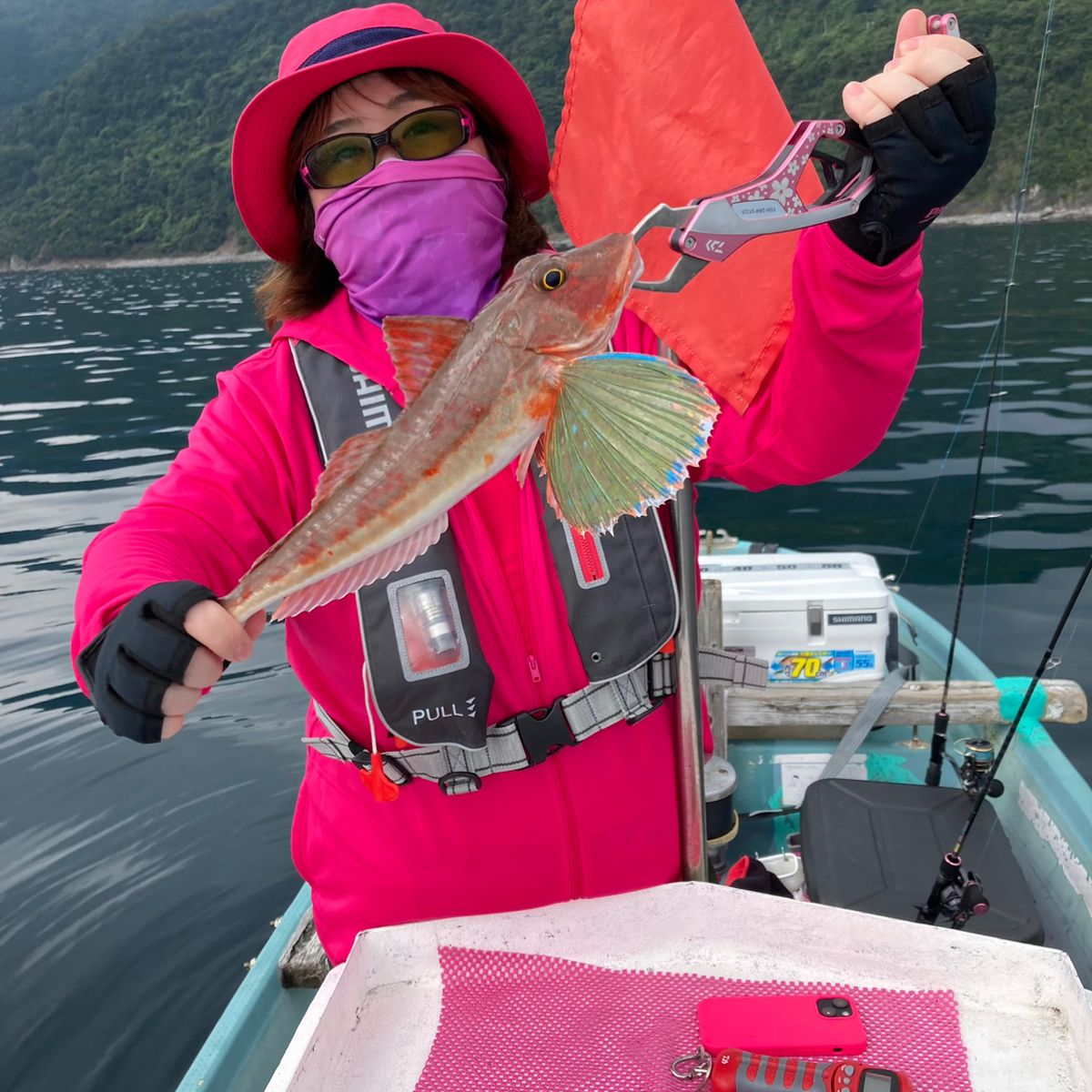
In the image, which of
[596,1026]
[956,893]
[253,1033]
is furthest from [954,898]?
[253,1033]

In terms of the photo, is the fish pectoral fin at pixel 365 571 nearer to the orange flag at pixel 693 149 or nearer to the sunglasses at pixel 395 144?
the sunglasses at pixel 395 144

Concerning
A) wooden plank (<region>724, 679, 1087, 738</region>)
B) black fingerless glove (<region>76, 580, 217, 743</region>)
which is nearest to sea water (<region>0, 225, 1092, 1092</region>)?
wooden plank (<region>724, 679, 1087, 738</region>)

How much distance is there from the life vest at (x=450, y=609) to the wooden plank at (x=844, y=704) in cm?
245

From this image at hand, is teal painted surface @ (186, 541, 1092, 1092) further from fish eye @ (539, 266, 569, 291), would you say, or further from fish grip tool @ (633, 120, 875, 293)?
fish grip tool @ (633, 120, 875, 293)

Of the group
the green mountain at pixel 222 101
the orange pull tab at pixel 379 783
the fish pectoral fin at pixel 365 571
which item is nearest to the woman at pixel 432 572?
the orange pull tab at pixel 379 783

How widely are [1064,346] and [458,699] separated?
17660 millimetres

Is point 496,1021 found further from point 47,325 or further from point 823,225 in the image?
point 47,325

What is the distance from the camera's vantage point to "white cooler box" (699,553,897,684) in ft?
17.1

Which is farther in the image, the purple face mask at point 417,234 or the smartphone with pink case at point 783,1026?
the purple face mask at point 417,234

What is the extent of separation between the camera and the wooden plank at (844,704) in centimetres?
488

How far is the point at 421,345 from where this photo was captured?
1933 millimetres

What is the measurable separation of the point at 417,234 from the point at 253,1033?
9.83 feet

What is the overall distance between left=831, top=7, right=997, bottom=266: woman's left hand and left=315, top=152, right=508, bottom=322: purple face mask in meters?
1.12

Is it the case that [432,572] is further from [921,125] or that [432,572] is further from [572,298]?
[921,125]
